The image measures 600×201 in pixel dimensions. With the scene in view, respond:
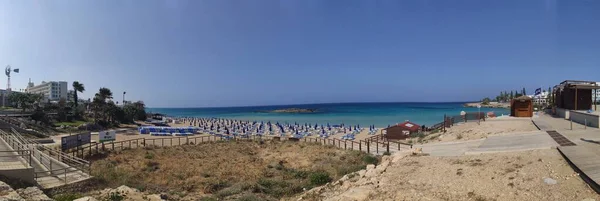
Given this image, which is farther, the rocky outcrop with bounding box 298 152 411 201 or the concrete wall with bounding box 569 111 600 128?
the concrete wall with bounding box 569 111 600 128

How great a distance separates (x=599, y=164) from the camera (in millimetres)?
9781

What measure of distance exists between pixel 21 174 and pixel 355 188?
37.6 ft

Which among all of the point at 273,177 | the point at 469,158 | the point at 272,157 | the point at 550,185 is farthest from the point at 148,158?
the point at 550,185

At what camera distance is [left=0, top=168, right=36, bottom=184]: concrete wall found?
36.7 feet

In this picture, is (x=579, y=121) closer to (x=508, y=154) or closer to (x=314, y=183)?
(x=508, y=154)

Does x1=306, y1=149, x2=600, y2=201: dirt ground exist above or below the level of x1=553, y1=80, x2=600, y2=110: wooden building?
below

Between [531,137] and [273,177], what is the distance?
13795mm

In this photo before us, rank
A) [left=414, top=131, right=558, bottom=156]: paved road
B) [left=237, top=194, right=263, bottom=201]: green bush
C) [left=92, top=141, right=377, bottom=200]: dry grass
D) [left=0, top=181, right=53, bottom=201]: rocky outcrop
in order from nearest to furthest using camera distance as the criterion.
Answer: [left=0, top=181, right=53, bottom=201]: rocky outcrop, [left=237, top=194, right=263, bottom=201]: green bush, [left=414, top=131, right=558, bottom=156]: paved road, [left=92, top=141, right=377, bottom=200]: dry grass

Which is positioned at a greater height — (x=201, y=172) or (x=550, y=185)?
(x=550, y=185)

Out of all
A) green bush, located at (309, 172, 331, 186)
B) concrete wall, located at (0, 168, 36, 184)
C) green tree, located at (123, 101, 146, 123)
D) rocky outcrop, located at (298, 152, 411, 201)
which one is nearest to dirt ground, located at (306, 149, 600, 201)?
rocky outcrop, located at (298, 152, 411, 201)

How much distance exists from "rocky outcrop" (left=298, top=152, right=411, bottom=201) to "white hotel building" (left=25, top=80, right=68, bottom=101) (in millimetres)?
173933

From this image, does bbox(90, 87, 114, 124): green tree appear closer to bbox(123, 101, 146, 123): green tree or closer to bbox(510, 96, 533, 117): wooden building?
bbox(123, 101, 146, 123): green tree

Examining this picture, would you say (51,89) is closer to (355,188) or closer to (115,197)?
(115,197)

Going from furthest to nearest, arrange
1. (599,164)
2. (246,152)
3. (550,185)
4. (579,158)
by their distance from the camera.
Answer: (246,152), (579,158), (599,164), (550,185)
